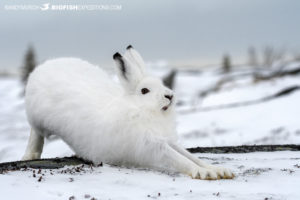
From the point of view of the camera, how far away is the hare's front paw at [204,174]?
311 centimetres

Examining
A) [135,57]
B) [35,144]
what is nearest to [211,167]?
[135,57]

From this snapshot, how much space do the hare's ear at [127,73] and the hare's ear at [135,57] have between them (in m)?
0.17

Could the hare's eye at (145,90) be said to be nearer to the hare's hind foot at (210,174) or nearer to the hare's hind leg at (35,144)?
the hare's hind foot at (210,174)

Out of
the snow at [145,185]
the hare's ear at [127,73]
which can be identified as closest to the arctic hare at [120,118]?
the hare's ear at [127,73]

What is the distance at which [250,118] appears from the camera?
11.3 m

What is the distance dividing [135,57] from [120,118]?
700 mm

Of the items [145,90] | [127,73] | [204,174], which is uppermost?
[127,73]

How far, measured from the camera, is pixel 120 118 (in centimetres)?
354

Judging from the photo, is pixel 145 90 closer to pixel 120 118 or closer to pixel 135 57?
pixel 120 118

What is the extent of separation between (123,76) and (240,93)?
15079mm

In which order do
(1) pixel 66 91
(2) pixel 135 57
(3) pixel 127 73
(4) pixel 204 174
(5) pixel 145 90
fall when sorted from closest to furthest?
(4) pixel 204 174 < (5) pixel 145 90 < (3) pixel 127 73 < (2) pixel 135 57 < (1) pixel 66 91

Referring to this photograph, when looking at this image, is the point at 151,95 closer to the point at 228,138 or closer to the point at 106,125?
the point at 106,125

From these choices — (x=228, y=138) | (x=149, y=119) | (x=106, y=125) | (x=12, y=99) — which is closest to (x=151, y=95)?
(x=149, y=119)

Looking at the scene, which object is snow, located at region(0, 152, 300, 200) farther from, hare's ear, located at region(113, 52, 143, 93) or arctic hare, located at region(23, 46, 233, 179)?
hare's ear, located at region(113, 52, 143, 93)
